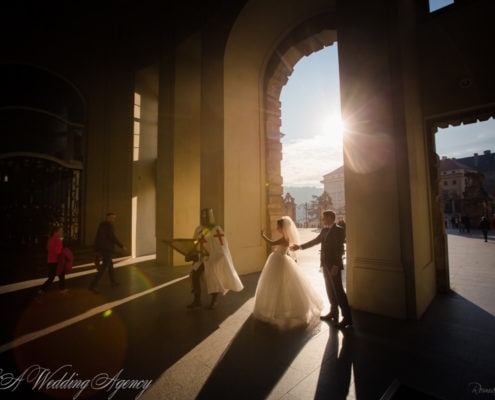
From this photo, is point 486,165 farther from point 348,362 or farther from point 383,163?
point 348,362

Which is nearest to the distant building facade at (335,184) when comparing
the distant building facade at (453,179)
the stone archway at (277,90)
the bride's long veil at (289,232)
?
the distant building facade at (453,179)

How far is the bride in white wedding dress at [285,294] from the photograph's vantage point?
3957mm

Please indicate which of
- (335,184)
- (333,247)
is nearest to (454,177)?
(335,184)

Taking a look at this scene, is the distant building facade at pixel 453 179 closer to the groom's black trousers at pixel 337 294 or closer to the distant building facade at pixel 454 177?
the distant building facade at pixel 454 177

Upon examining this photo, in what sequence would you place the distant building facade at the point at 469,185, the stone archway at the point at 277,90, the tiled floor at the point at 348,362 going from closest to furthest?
1. the tiled floor at the point at 348,362
2. the stone archway at the point at 277,90
3. the distant building facade at the point at 469,185

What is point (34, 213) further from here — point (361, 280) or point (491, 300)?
point (491, 300)

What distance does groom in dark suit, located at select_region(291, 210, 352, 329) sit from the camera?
3.80 meters

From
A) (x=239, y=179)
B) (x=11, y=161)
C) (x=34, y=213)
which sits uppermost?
(x=11, y=161)

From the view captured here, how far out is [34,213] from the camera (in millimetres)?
9453

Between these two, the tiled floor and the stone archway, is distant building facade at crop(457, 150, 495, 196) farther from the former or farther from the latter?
the tiled floor

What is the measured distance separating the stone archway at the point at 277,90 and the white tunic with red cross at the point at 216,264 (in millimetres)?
3660

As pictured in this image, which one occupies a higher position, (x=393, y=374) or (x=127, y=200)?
(x=127, y=200)

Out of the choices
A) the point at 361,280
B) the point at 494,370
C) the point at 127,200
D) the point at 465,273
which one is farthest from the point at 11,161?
the point at 465,273

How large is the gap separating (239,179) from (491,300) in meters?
6.27
